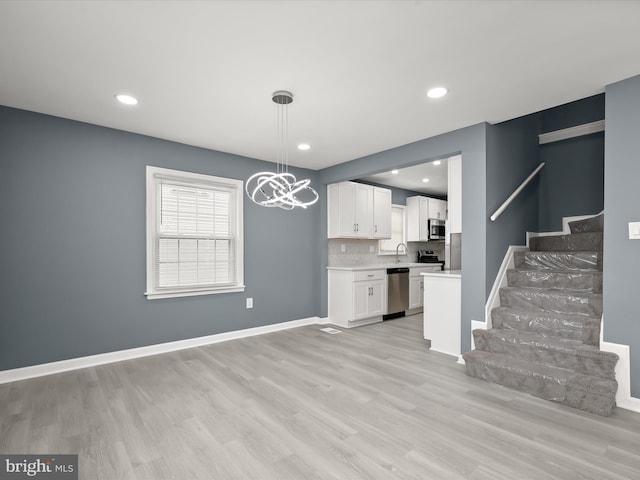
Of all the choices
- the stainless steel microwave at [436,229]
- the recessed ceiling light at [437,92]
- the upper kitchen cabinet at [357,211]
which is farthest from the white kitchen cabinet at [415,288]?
the recessed ceiling light at [437,92]

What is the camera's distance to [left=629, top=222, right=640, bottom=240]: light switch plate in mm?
2455

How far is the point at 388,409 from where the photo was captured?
97.0 inches

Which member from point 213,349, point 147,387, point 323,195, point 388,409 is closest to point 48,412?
point 147,387

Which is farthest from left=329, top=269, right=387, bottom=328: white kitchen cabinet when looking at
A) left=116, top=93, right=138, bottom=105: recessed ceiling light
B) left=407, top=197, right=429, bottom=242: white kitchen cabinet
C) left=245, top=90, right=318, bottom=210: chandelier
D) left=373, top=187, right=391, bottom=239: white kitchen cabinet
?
left=116, top=93, right=138, bottom=105: recessed ceiling light

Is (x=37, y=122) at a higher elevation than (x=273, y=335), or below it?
higher

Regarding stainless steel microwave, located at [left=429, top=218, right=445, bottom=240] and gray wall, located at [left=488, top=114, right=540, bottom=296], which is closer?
gray wall, located at [left=488, top=114, right=540, bottom=296]

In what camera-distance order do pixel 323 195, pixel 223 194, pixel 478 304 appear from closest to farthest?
pixel 478 304
pixel 223 194
pixel 323 195

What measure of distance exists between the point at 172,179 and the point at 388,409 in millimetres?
3486

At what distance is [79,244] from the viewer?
11.0 feet

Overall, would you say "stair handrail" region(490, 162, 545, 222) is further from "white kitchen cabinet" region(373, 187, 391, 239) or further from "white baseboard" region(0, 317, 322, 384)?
"white baseboard" region(0, 317, 322, 384)

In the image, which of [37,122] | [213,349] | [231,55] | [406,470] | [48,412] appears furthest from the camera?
[213,349]

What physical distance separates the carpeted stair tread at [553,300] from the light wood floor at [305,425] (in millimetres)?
904

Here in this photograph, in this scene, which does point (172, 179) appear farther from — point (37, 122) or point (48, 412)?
point (48, 412)

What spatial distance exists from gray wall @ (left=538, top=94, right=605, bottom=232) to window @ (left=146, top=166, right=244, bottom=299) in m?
4.31
